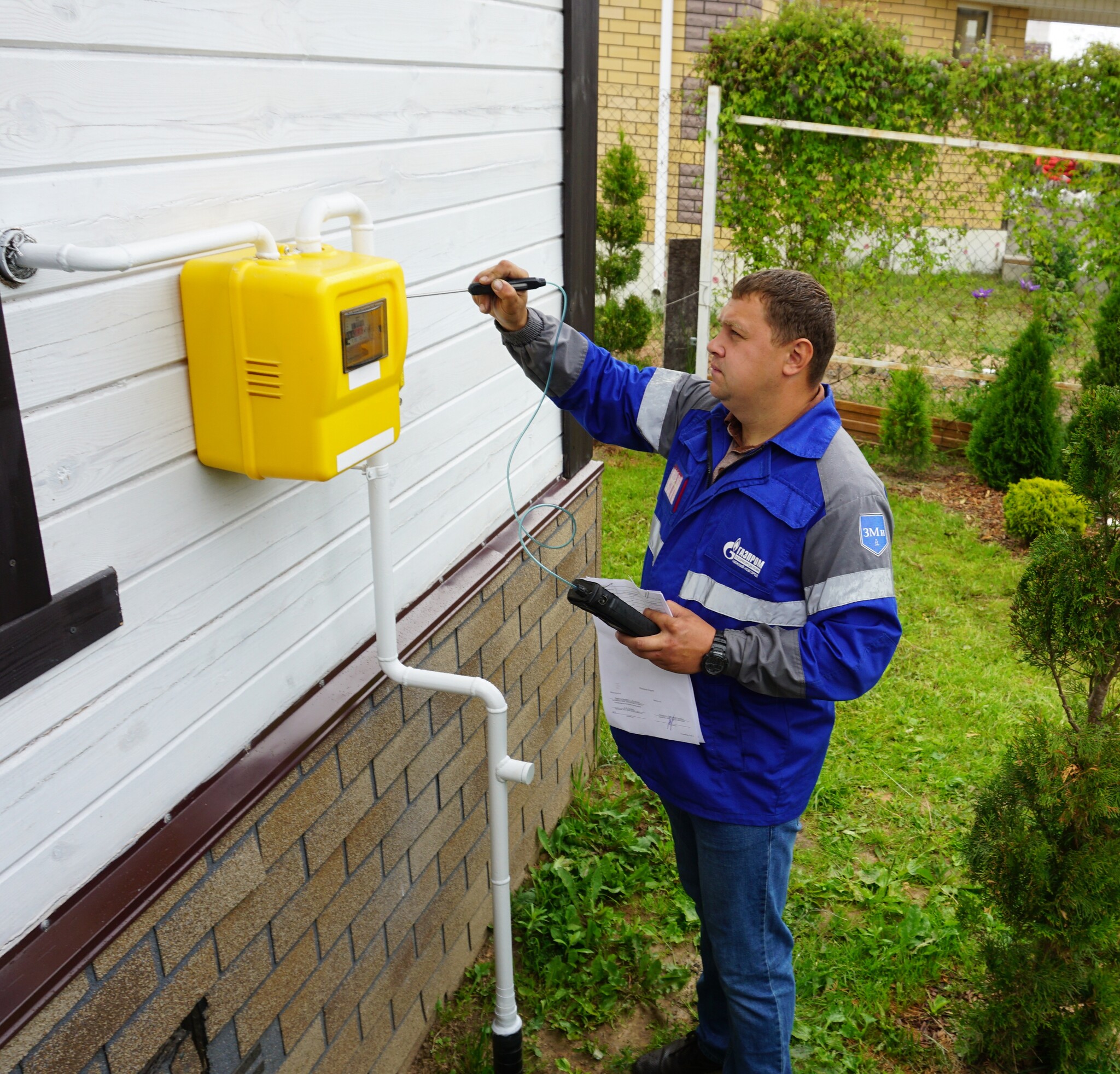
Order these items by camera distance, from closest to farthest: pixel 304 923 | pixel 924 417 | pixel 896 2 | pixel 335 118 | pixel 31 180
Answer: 1. pixel 31 180
2. pixel 335 118
3. pixel 304 923
4. pixel 924 417
5. pixel 896 2

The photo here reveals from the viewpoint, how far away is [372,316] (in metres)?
1.69

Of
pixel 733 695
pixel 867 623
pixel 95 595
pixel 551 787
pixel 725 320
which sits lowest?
pixel 551 787

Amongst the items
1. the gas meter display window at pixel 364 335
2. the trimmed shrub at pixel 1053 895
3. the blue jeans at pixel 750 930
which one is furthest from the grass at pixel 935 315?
the gas meter display window at pixel 364 335

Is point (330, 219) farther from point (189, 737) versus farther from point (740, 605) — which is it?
point (740, 605)

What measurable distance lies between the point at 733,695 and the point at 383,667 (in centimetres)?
74

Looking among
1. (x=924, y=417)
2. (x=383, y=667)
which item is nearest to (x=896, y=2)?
(x=924, y=417)

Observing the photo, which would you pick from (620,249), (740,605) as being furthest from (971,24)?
(740,605)

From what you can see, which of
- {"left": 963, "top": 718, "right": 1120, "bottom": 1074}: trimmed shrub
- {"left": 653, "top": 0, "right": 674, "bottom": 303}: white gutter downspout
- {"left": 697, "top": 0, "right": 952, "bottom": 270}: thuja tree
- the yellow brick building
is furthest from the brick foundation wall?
the yellow brick building

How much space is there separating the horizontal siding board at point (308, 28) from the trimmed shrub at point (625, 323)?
15.2 ft

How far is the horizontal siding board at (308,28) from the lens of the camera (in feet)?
4.39

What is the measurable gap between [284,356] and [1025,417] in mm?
6184

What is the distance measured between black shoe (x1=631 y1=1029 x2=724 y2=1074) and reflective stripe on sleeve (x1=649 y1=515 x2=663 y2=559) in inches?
50.4

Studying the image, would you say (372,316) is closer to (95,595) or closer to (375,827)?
(95,595)

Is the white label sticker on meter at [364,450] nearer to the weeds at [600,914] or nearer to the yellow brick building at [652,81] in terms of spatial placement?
the weeds at [600,914]
